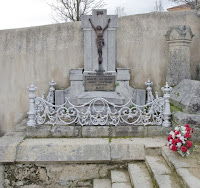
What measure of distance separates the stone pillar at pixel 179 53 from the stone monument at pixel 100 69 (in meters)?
0.92

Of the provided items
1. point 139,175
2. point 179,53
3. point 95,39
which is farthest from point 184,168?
point 95,39

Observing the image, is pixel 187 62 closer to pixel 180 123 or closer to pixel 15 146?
pixel 180 123

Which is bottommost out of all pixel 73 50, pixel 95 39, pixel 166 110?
pixel 166 110

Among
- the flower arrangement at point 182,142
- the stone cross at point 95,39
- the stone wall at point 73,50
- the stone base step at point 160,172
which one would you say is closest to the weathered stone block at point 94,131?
the stone base step at point 160,172

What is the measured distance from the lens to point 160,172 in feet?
10.5

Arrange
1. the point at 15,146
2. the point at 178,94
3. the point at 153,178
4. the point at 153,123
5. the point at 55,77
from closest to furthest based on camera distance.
A: the point at 153,178 < the point at 15,146 < the point at 153,123 < the point at 178,94 < the point at 55,77

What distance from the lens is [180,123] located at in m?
3.95

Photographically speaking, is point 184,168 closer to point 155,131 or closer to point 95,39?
point 155,131

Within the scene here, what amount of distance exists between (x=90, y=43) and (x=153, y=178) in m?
3.66

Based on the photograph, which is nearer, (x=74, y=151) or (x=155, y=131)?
(x=74, y=151)

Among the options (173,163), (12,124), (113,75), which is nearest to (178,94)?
(113,75)

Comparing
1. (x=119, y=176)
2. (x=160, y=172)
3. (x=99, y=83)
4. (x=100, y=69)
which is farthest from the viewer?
(x=100, y=69)

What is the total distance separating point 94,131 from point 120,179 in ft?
3.43

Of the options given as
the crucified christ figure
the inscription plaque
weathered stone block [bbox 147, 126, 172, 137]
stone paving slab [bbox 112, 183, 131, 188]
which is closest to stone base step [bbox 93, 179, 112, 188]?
stone paving slab [bbox 112, 183, 131, 188]
